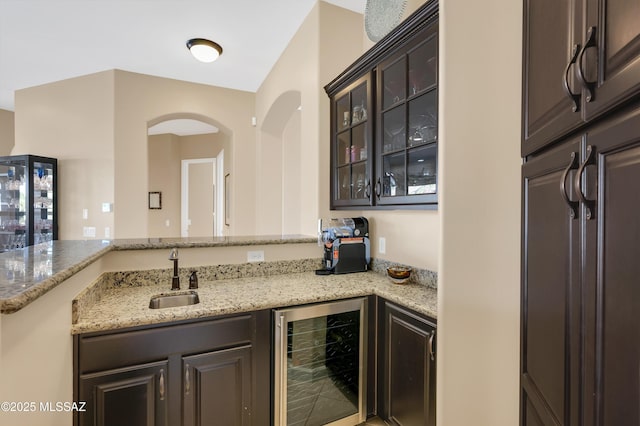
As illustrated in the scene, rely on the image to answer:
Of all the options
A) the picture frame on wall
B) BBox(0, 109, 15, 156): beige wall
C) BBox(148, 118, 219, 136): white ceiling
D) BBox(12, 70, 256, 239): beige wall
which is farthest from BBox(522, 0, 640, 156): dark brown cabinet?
BBox(0, 109, 15, 156): beige wall

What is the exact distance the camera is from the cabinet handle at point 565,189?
65 centimetres

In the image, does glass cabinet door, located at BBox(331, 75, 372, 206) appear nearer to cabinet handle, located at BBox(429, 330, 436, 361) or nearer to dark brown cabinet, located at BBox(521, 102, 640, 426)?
cabinet handle, located at BBox(429, 330, 436, 361)

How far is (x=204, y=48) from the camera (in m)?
3.05

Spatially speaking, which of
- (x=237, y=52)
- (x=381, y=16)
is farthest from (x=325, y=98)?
(x=237, y=52)

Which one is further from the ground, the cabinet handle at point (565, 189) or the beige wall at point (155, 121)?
the beige wall at point (155, 121)

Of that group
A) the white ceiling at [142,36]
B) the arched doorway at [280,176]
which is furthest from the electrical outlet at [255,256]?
the white ceiling at [142,36]

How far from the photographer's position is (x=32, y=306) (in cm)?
94

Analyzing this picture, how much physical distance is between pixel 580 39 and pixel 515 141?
52cm

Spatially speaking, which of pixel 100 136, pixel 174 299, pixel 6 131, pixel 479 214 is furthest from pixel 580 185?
pixel 6 131

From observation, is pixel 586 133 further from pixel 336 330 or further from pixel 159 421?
pixel 159 421

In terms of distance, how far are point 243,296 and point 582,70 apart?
5.32 feet

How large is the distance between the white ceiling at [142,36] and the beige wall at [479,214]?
5.86 ft

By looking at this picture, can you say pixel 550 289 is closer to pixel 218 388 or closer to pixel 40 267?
pixel 218 388

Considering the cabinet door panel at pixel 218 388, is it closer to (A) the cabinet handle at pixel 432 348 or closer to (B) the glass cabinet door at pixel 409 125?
(A) the cabinet handle at pixel 432 348
